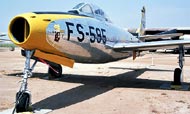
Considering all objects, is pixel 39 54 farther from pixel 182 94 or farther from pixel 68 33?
pixel 182 94

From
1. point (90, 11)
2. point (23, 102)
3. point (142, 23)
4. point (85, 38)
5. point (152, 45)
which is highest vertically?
point (90, 11)

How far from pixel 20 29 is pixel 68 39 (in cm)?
167

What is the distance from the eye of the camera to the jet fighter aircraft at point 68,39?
782 cm

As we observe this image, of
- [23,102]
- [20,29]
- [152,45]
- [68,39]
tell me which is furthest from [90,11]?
[23,102]

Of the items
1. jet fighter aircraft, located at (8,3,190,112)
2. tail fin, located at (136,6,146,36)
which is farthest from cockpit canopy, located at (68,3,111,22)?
tail fin, located at (136,6,146,36)

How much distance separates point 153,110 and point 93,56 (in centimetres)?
440

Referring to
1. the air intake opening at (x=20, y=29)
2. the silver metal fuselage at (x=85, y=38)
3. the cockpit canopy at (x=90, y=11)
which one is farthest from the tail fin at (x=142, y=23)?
the air intake opening at (x=20, y=29)

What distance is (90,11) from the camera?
11.9m

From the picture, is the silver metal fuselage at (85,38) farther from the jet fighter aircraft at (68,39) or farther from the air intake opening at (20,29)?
the air intake opening at (20,29)

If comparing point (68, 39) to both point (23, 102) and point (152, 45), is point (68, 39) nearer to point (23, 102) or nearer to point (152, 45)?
point (23, 102)

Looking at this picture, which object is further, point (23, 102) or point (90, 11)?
point (90, 11)

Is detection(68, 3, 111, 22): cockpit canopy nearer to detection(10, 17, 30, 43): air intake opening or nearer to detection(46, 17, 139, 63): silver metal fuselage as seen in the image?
detection(46, 17, 139, 63): silver metal fuselage

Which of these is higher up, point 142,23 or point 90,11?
point 90,11

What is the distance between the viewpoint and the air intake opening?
799 cm
